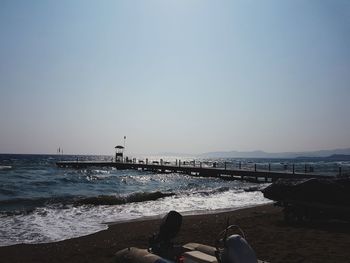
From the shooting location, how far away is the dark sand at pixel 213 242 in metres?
9.07

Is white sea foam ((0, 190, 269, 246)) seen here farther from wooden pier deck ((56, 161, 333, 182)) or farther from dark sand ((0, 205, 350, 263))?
wooden pier deck ((56, 161, 333, 182))

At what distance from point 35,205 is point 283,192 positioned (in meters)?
12.6

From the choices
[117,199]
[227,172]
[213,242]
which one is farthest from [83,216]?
[227,172]

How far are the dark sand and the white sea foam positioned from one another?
103 cm

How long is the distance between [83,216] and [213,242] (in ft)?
24.9

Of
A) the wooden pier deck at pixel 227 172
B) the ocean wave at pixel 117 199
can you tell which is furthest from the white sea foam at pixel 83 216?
the wooden pier deck at pixel 227 172

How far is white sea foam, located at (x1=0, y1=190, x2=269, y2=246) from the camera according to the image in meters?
12.6

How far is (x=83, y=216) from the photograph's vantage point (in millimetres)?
16500

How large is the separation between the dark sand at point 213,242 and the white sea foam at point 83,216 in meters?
1.03

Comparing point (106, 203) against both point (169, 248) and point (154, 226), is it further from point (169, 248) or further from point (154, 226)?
point (169, 248)

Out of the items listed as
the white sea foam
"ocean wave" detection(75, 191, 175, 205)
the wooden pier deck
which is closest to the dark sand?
the white sea foam

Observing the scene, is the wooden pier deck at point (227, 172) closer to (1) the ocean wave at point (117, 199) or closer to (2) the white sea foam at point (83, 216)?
(2) the white sea foam at point (83, 216)

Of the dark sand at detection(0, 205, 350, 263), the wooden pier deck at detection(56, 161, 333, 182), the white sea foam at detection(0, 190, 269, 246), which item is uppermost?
the wooden pier deck at detection(56, 161, 333, 182)

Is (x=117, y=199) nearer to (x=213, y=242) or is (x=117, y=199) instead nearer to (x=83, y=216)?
(x=83, y=216)
